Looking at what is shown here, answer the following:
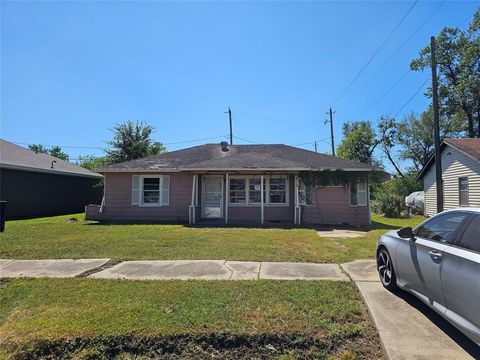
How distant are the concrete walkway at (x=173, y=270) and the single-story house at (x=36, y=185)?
13559 millimetres

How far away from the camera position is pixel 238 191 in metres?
16.8

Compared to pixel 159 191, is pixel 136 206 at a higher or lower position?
lower

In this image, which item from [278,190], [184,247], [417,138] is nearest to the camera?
[184,247]

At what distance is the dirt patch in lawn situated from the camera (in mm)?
3400

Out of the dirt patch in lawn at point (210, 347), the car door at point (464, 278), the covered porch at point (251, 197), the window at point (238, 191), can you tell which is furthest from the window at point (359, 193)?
the dirt patch in lawn at point (210, 347)

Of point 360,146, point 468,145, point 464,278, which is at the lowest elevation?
point 464,278

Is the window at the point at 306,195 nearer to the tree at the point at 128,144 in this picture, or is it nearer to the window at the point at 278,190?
the window at the point at 278,190

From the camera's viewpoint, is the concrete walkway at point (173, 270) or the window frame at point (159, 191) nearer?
the concrete walkway at point (173, 270)

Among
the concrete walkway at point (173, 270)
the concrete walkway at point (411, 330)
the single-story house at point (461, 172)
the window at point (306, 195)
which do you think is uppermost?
the single-story house at point (461, 172)

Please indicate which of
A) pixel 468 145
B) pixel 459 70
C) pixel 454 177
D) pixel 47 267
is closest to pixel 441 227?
pixel 47 267

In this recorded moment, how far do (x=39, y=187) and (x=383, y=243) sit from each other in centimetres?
2123

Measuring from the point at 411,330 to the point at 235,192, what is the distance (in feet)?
43.4

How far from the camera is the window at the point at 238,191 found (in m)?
16.7

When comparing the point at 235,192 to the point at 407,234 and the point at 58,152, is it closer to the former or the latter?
the point at 407,234
